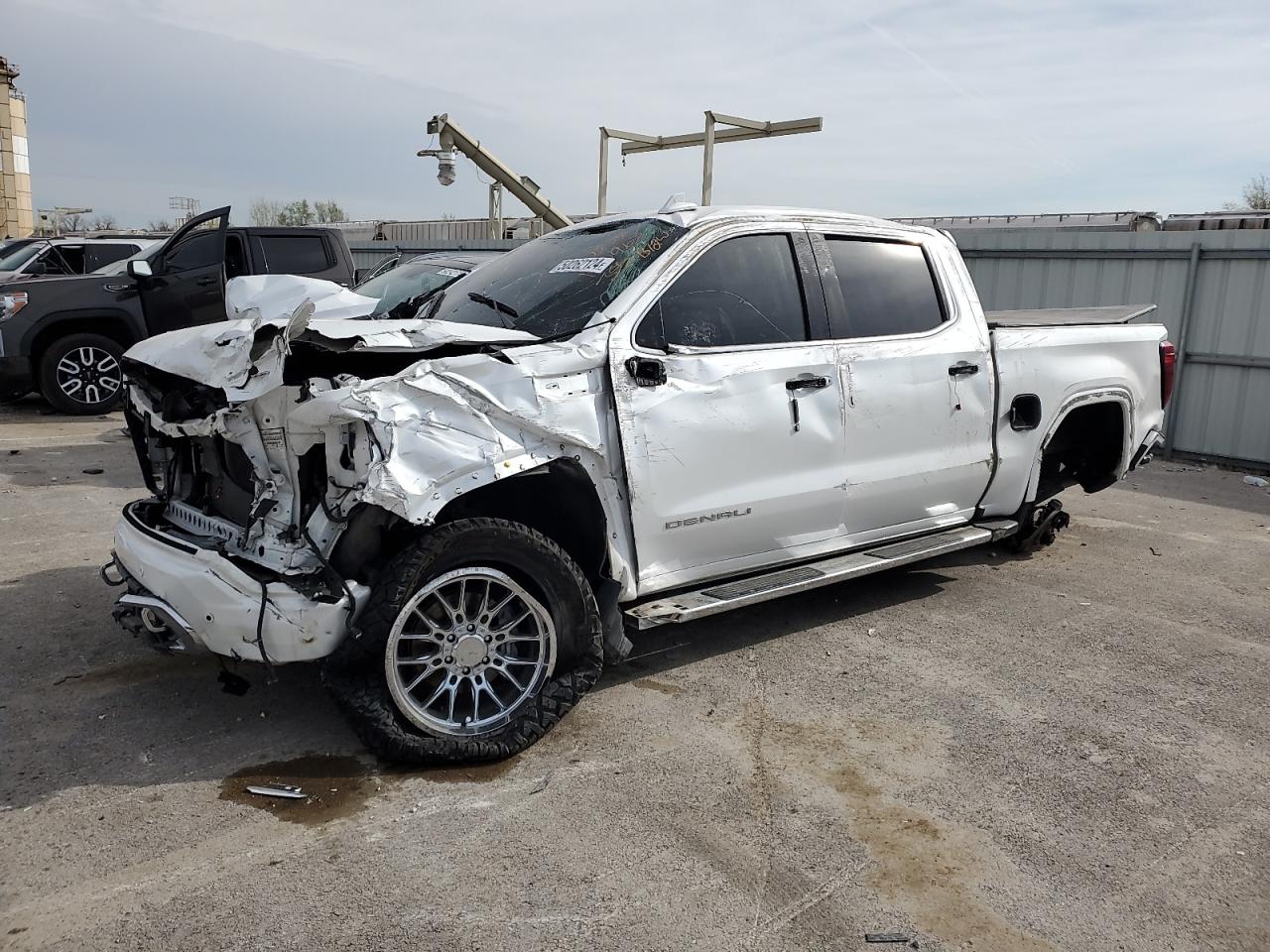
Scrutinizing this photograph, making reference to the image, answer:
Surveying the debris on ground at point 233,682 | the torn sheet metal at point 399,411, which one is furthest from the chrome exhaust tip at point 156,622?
the torn sheet metal at point 399,411

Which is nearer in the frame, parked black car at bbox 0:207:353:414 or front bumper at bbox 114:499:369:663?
front bumper at bbox 114:499:369:663

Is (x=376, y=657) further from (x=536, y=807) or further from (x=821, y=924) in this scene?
(x=821, y=924)

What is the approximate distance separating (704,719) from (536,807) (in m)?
0.93

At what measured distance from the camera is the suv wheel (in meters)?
11.1

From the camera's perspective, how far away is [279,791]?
137 inches

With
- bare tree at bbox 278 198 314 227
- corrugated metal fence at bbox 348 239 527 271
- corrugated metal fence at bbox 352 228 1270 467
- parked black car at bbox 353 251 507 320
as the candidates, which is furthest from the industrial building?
corrugated metal fence at bbox 352 228 1270 467

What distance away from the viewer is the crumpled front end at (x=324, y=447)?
3406 mm

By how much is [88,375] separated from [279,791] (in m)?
9.54

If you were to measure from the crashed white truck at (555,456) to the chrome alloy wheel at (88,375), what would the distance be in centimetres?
793

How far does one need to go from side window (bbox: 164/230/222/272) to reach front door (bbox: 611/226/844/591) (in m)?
7.70

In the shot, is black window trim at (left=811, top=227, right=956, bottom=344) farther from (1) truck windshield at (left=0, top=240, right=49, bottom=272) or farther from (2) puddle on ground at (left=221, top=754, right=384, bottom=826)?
(1) truck windshield at (left=0, top=240, right=49, bottom=272)

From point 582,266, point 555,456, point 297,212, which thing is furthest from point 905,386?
point 297,212

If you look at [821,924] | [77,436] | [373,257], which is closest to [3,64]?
[373,257]

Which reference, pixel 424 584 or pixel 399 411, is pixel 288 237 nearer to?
pixel 399 411
